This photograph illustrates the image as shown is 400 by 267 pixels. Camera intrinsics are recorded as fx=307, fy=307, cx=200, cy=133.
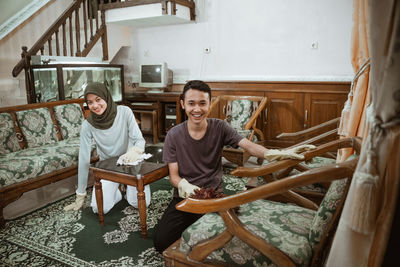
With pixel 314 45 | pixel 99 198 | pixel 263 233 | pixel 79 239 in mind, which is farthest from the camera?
pixel 314 45

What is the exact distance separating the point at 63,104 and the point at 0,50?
8.50 ft

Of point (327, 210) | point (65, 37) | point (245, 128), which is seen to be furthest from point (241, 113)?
point (327, 210)

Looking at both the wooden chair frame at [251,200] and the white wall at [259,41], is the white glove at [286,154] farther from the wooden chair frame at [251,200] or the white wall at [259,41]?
the white wall at [259,41]

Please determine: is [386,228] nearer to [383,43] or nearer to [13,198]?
[383,43]

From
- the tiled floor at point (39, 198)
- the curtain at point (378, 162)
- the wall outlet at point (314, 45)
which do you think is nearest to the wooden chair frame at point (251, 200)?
the curtain at point (378, 162)

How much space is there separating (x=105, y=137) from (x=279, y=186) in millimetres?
2081

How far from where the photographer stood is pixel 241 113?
4.57 m

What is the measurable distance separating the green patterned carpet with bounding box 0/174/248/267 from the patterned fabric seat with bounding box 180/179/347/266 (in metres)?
0.75

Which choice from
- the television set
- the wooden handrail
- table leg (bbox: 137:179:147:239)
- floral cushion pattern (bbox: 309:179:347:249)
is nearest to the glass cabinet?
the wooden handrail

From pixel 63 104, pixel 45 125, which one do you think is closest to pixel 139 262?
pixel 45 125

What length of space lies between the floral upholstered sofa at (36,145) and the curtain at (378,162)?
2755mm

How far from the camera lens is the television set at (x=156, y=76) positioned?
224 inches

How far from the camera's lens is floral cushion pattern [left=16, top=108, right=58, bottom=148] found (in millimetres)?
3447

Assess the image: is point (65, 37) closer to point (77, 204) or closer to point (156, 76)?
point (156, 76)
